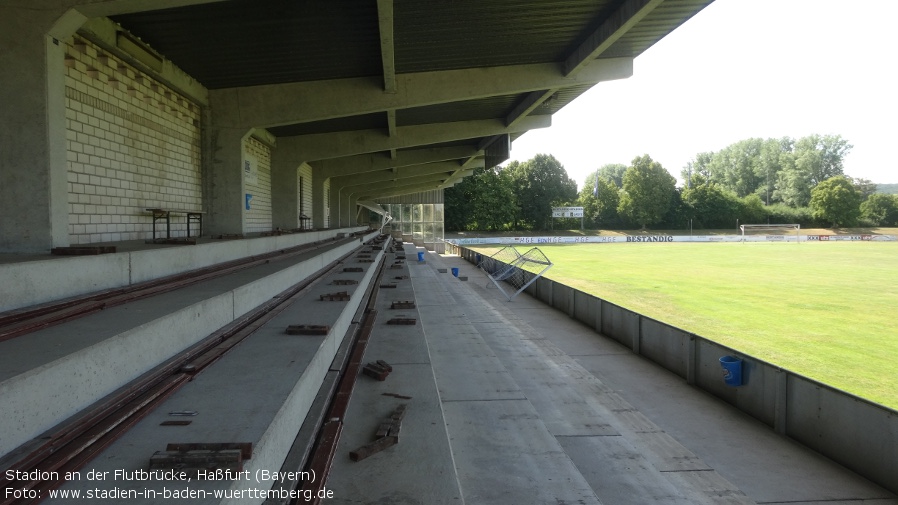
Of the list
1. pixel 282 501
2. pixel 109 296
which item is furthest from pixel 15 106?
pixel 282 501

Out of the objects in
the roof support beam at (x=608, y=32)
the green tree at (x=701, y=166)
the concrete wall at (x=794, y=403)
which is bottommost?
the concrete wall at (x=794, y=403)

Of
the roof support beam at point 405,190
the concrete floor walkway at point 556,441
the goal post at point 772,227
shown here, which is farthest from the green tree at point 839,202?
the concrete floor walkway at point 556,441

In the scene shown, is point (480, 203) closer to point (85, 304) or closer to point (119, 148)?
point (119, 148)

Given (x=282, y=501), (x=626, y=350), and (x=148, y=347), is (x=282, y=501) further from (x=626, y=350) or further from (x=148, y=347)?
(x=626, y=350)

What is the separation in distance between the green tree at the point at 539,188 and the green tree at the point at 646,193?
9343mm

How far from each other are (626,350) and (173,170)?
10.8 meters

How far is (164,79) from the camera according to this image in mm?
10383

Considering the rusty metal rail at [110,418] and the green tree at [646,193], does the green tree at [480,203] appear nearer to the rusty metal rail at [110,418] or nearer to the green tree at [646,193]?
the green tree at [646,193]

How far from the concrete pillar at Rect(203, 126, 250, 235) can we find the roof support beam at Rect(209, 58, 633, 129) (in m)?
0.29

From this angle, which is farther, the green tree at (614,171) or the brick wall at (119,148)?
the green tree at (614,171)

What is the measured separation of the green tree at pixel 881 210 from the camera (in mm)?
93500

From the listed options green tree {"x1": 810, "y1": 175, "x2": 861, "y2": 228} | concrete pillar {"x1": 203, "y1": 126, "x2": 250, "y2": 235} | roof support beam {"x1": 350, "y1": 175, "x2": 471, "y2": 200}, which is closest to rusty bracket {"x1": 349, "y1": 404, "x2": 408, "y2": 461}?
concrete pillar {"x1": 203, "y1": 126, "x2": 250, "y2": 235}

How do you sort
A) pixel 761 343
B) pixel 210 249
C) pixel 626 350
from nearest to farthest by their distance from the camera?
pixel 210 249 → pixel 626 350 → pixel 761 343

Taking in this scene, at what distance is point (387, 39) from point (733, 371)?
7.89 meters
